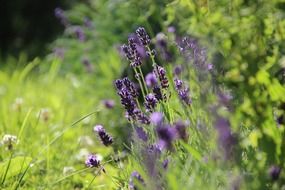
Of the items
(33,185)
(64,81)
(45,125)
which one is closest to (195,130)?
(33,185)

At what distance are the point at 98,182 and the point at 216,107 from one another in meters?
1.32

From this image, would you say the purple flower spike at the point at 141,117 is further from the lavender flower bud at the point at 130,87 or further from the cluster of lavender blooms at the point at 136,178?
the cluster of lavender blooms at the point at 136,178

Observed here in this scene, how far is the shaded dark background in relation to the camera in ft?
32.9

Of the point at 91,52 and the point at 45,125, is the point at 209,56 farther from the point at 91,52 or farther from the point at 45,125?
the point at 91,52

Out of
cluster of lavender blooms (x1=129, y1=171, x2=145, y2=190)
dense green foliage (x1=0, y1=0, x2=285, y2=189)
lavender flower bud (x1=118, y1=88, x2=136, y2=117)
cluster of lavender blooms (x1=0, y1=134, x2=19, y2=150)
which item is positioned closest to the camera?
dense green foliage (x1=0, y1=0, x2=285, y2=189)

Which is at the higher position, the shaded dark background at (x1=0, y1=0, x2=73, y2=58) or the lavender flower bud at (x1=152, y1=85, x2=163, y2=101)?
the shaded dark background at (x1=0, y1=0, x2=73, y2=58)

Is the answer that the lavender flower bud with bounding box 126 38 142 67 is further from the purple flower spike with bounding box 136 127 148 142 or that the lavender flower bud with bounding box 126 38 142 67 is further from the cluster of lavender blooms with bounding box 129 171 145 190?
the cluster of lavender blooms with bounding box 129 171 145 190

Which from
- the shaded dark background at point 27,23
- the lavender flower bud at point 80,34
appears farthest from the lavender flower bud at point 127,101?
the shaded dark background at point 27,23

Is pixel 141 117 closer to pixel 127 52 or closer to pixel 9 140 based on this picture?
pixel 127 52

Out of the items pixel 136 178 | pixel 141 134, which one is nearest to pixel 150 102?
pixel 141 134

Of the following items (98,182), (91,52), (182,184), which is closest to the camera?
(182,184)

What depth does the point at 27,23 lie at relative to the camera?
10211 millimetres

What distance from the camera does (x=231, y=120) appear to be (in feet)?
5.57

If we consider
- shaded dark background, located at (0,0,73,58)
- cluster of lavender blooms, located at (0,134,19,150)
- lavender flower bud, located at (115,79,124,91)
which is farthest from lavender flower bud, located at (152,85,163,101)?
shaded dark background, located at (0,0,73,58)
